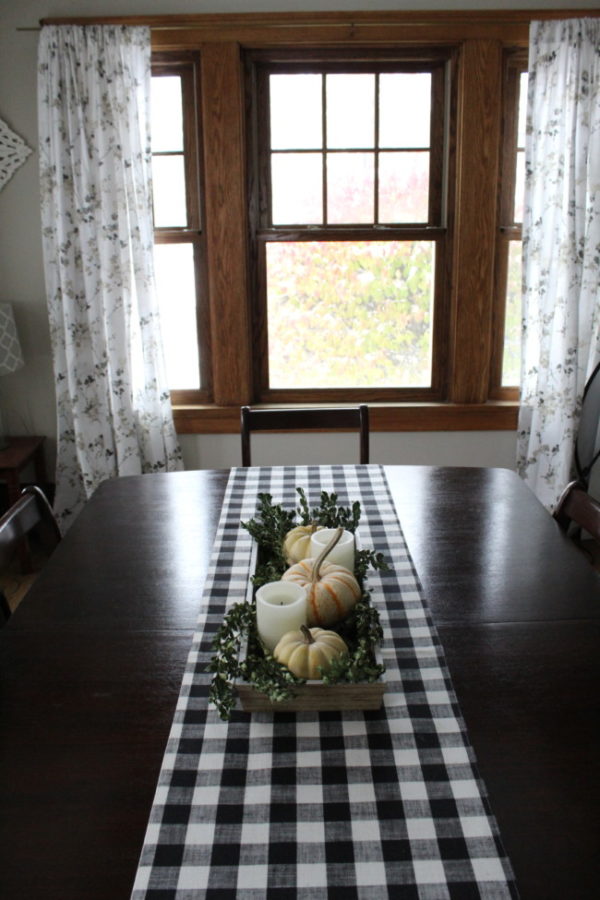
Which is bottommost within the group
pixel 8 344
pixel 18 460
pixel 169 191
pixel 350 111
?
pixel 18 460

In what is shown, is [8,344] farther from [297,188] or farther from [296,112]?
[296,112]

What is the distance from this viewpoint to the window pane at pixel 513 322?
3.29m

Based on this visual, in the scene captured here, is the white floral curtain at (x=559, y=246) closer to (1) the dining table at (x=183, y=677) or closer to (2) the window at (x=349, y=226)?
(2) the window at (x=349, y=226)

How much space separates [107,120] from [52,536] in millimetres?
1946

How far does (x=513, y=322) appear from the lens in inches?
132

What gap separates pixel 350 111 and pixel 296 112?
226 mm

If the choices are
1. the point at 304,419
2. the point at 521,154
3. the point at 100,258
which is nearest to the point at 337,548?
the point at 304,419

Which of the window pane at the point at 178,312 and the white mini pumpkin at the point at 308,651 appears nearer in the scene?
the white mini pumpkin at the point at 308,651

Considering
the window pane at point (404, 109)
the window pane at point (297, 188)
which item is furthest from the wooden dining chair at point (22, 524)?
the window pane at point (404, 109)

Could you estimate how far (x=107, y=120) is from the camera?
2.98 m

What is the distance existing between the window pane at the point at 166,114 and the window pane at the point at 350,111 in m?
0.63

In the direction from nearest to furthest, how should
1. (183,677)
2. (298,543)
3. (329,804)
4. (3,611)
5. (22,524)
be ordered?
(329,804), (183,677), (298,543), (3,611), (22,524)

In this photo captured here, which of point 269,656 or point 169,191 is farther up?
point 169,191

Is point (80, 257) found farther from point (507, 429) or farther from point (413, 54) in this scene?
point (507, 429)
